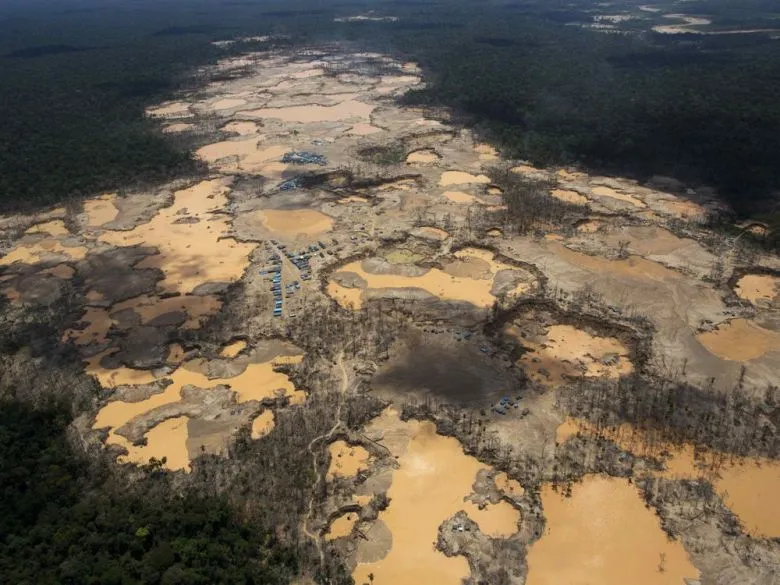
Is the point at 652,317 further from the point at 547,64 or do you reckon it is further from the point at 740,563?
the point at 547,64

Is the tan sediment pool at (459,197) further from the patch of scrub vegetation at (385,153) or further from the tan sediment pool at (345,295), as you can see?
the tan sediment pool at (345,295)

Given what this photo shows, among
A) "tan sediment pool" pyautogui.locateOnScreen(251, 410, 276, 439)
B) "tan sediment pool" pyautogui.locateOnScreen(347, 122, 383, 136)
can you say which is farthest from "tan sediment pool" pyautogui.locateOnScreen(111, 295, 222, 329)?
"tan sediment pool" pyautogui.locateOnScreen(347, 122, 383, 136)

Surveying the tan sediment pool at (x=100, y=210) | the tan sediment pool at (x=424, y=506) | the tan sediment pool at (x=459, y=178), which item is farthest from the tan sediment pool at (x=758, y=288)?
the tan sediment pool at (x=100, y=210)

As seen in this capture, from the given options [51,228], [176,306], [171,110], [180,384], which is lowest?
[180,384]

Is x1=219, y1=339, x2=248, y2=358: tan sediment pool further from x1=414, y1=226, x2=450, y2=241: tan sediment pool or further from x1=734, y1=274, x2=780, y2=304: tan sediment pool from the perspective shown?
x1=734, y1=274, x2=780, y2=304: tan sediment pool

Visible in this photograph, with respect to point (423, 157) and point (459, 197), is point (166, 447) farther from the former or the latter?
point (423, 157)

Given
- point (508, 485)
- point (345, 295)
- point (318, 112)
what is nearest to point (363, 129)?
point (318, 112)
